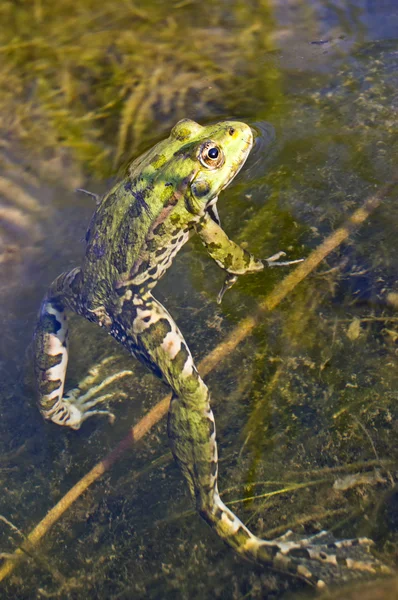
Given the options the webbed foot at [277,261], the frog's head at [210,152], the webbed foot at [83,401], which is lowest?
the webbed foot at [83,401]

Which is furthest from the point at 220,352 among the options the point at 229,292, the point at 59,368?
the point at 59,368

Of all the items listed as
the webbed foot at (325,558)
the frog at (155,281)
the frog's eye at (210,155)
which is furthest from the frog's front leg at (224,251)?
the webbed foot at (325,558)

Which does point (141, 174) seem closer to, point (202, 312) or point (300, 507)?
point (202, 312)

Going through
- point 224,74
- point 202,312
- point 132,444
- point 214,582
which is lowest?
point 214,582

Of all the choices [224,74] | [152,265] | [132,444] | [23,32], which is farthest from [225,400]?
[23,32]

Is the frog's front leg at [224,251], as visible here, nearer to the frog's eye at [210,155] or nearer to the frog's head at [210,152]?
the frog's head at [210,152]

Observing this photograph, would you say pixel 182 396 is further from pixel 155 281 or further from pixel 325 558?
pixel 325 558
